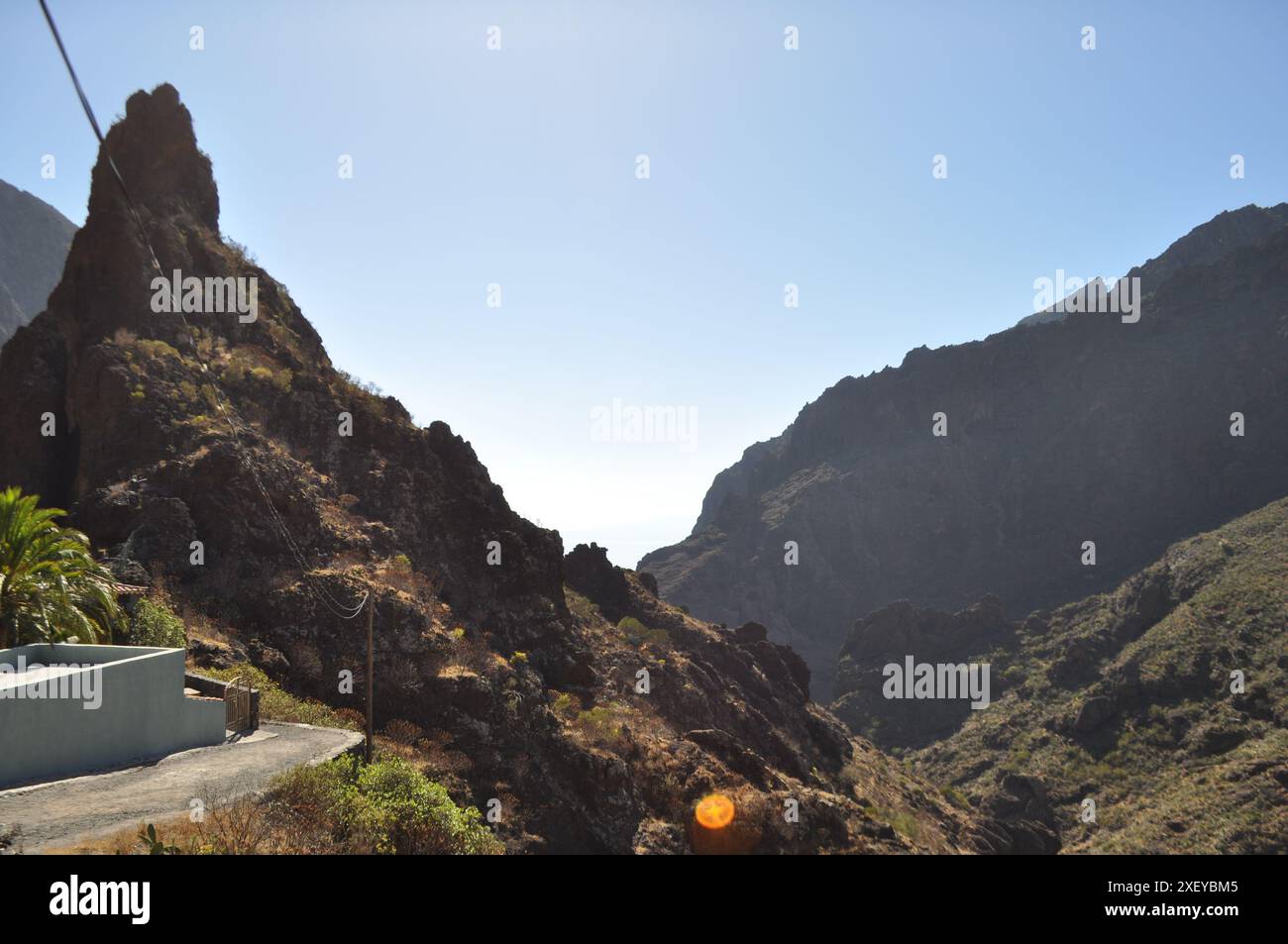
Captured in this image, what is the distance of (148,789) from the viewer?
12109 millimetres

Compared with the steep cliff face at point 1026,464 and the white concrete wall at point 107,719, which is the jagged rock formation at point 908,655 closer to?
the steep cliff face at point 1026,464

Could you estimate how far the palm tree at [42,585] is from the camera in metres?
15.5

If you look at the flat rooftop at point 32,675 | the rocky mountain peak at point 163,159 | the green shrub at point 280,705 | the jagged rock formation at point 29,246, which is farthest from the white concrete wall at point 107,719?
the jagged rock formation at point 29,246

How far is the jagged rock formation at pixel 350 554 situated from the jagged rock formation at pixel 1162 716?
13.8 meters

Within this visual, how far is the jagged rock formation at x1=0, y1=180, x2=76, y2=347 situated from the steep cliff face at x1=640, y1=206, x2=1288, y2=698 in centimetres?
13730

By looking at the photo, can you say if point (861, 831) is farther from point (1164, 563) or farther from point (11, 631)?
point (1164, 563)

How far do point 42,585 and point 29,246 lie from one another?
7152 inches

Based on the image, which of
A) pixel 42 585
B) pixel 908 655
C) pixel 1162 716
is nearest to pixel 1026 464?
pixel 908 655

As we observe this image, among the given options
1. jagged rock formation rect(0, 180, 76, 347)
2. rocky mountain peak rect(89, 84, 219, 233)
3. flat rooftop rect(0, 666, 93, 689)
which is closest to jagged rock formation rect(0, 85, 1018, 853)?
rocky mountain peak rect(89, 84, 219, 233)

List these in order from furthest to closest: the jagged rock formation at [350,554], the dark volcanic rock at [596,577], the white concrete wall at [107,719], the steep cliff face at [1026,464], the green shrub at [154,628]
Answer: the steep cliff face at [1026,464]
the dark volcanic rock at [596,577]
the jagged rock formation at [350,554]
the green shrub at [154,628]
the white concrete wall at [107,719]

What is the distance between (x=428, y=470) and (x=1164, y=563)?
276ft

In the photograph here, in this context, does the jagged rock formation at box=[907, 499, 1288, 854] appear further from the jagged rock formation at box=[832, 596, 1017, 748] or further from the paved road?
the paved road
